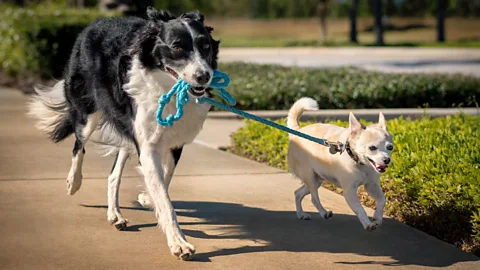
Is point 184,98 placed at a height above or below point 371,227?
above

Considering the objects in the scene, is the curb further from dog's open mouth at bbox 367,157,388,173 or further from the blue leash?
dog's open mouth at bbox 367,157,388,173

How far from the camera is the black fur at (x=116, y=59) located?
5.40 m

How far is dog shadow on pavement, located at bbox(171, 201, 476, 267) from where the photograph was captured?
17.7 ft

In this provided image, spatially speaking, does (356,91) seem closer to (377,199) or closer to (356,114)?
(356,114)

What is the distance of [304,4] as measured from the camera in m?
43.3

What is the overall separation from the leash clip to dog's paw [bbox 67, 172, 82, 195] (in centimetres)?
220

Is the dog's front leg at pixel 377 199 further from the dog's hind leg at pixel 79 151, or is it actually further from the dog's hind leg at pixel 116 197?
the dog's hind leg at pixel 79 151

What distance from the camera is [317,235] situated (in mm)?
5863

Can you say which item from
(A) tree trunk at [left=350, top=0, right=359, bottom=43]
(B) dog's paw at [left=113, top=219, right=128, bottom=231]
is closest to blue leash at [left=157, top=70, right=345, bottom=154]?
(B) dog's paw at [left=113, top=219, right=128, bottom=231]

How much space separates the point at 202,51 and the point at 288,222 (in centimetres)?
167

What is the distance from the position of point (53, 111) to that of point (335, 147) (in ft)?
9.82

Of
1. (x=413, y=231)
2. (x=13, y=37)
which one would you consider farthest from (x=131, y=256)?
(x=13, y=37)

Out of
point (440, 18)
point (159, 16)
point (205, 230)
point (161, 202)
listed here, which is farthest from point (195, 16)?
point (440, 18)

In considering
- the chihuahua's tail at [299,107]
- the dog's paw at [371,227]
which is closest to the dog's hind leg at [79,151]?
the chihuahua's tail at [299,107]
